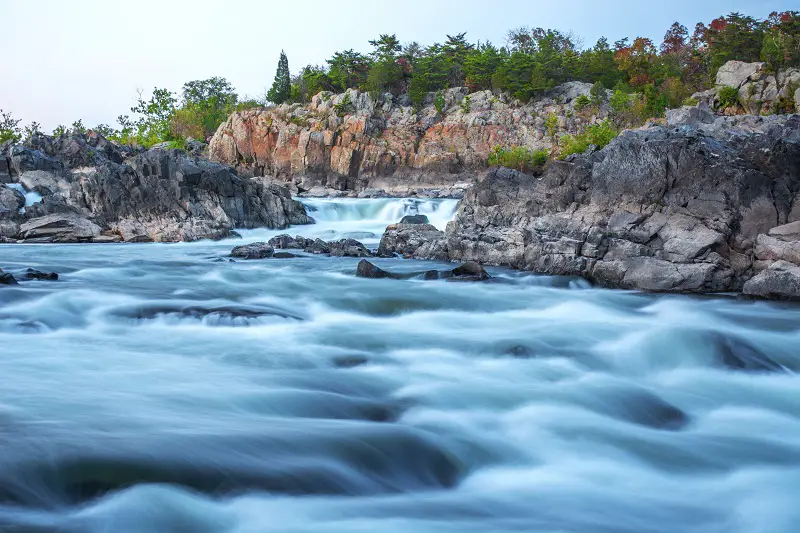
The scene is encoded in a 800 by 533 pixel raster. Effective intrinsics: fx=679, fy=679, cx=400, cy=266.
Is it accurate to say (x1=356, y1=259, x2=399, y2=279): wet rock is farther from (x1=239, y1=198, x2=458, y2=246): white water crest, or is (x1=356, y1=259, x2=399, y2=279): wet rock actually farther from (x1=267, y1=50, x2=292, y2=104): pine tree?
(x1=267, y1=50, x2=292, y2=104): pine tree

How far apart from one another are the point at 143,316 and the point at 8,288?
2225 millimetres

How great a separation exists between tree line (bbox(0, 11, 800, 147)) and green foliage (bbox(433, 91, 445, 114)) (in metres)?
1.02

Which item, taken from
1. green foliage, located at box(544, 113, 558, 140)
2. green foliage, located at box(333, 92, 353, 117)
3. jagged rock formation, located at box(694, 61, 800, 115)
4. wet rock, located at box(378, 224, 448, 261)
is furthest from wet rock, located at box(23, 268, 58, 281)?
green foliage, located at box(544, 113, 558, 140)

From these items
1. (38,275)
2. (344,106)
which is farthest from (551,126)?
(38,275)

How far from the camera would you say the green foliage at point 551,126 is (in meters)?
43.9

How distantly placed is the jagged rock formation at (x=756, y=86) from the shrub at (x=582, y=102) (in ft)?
46.5

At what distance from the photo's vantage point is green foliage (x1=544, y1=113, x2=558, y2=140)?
43906 millimetres

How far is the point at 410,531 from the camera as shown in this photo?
3.35 meters

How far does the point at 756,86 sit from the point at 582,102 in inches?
676

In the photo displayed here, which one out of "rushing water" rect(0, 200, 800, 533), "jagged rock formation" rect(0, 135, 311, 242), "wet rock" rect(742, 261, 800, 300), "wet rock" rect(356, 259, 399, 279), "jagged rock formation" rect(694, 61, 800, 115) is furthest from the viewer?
"jagged rock formation" rect(694, 61, 800, 115)

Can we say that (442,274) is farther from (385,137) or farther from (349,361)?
(385,137)

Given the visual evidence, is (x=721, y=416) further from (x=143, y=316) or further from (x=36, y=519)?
(x=143, y=316)

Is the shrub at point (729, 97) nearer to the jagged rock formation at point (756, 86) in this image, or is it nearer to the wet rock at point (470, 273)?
the jagged rock formation at point (756, 86)

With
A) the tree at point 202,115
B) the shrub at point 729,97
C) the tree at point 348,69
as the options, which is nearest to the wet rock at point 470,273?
the shrub at point 729,97
